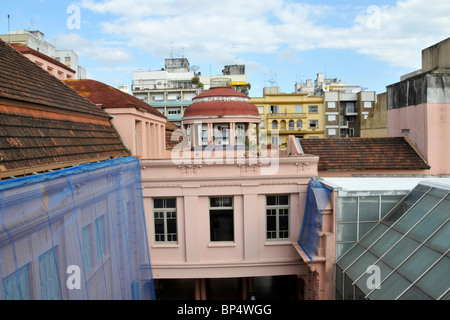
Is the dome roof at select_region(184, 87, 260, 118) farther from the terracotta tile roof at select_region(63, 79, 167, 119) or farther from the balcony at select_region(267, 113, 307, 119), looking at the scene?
the balcony at select_region(267, 113, 307, 119)

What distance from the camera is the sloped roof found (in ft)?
28.5

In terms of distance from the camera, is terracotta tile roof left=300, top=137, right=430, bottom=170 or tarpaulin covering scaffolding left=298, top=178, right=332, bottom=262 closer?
tarpaulin covering scaffolding left=298, top=178, right=332, bottom=262

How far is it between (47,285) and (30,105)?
5411 millimetres

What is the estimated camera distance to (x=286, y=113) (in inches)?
2699

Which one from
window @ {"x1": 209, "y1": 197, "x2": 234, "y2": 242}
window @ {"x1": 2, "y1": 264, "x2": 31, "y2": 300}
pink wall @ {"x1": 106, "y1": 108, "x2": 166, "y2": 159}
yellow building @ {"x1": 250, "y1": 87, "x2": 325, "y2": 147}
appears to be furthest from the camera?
yellow building @ {"x1": 250, "y1": 87, "x2": 325, "y2": 147}

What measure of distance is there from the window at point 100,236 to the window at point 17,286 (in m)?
3.45

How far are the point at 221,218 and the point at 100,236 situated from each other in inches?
294

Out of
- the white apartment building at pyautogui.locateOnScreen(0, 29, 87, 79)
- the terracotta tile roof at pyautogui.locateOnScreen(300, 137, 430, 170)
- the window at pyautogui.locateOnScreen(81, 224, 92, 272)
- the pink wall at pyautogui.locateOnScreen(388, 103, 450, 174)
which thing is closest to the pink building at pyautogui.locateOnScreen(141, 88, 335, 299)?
the terracotta tile roof at pyautogui.locateOnScreen(300, 137, 430, 170)

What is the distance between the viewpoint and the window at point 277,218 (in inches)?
696

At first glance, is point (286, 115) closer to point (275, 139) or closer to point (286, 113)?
point (286, 113)

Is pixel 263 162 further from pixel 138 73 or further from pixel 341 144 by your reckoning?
pixel 138 73

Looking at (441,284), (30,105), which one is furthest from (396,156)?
(30,105)

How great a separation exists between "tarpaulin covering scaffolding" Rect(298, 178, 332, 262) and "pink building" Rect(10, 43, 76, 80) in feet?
60.9
